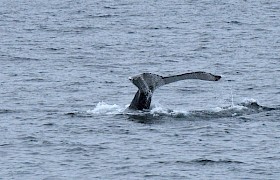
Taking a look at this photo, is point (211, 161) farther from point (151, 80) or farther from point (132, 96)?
point (132, 96)

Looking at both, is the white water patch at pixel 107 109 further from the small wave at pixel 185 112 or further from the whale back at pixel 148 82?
the whale back at pixel 148 82

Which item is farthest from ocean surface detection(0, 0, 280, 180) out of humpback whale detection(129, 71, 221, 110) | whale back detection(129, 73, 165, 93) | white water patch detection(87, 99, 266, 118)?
whale back detection(129, 73, 165, 93)

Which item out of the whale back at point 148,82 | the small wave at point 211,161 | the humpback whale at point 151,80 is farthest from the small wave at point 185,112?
the small wave at point 211,161

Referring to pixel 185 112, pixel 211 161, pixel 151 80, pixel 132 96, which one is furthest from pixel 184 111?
pixel 211 161

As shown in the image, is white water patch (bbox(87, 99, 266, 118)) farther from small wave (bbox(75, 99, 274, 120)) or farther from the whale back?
the whale back

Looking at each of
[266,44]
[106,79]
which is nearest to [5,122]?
[106,79]

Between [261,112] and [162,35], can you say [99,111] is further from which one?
[162,35]

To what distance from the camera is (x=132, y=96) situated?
2836 cm

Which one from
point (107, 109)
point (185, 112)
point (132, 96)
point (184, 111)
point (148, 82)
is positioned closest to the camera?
point (148, 82)

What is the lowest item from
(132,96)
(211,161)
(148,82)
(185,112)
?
(211,161)

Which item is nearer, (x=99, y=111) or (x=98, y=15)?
(x=99, y=111)

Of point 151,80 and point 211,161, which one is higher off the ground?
point 151,80

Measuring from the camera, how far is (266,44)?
41.4m

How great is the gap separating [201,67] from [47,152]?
1556 centimetres
